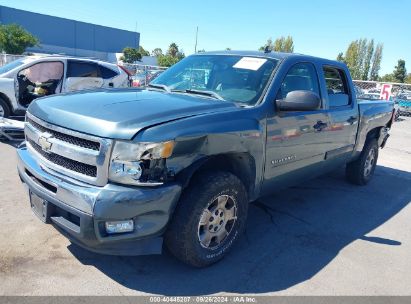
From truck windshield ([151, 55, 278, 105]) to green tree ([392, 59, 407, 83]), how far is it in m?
68.8

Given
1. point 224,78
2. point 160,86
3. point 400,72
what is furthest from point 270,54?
point 400,72

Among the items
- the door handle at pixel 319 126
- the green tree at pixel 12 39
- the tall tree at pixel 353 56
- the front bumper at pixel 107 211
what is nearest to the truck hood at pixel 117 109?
the front bumper at pixel 107 211

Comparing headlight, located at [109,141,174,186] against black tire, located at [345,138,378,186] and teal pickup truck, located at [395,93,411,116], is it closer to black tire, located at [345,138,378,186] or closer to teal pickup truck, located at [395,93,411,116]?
black tire, located at [345,138,378,186]

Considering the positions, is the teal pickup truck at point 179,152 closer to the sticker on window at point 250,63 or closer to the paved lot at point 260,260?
the sticker on window at point 250,63

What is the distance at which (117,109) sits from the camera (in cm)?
304

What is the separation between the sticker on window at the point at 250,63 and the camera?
4.05m

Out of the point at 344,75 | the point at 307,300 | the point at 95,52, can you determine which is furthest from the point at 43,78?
the point at 95,52

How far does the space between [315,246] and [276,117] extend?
1430 mm

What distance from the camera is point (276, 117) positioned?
12.4 ft

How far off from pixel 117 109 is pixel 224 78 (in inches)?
56.9

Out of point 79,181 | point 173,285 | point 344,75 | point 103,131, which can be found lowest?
point 173,285

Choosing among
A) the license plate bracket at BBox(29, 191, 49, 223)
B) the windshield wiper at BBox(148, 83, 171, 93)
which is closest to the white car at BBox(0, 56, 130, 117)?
the windshield wiper at BBox(148, 83, 171, 93)

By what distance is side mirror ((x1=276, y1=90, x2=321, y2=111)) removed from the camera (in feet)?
11.9

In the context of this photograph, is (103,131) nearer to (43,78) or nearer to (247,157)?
(247,157)
